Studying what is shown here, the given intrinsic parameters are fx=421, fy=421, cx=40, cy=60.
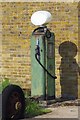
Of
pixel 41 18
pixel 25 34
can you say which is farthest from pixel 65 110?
pixel 25 34

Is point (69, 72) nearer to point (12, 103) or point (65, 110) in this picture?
point (65, 110)

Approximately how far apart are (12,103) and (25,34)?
395 cm

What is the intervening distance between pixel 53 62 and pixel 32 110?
2.13 m

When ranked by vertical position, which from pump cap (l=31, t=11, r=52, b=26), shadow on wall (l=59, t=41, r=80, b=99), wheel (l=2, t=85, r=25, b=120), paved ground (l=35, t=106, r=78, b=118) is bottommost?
paved ground (l=35, t=106, r=78, b=118)

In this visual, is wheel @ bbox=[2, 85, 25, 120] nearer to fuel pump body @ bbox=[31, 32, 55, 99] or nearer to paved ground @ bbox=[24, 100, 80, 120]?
paved ground @ bbox=[24, 100, 80, 120]

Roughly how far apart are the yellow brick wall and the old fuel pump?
2.87 ft

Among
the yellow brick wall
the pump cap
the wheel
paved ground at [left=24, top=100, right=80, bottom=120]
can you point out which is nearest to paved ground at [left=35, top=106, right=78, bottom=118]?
paved ground at [left=24, top=100, right=80, bottom=120]

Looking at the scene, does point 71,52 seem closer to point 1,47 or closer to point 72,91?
point 72,91

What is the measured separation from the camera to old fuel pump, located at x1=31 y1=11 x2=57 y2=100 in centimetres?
1056

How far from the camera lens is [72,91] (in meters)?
11.6

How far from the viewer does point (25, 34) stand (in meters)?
11.8

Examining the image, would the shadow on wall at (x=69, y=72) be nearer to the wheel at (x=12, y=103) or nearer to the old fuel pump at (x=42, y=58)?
the old fuel pump at (x=42, y=58)

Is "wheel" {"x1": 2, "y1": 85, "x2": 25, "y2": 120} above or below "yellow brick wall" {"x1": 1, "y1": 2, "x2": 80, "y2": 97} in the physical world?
below

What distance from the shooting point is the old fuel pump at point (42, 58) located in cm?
1056
